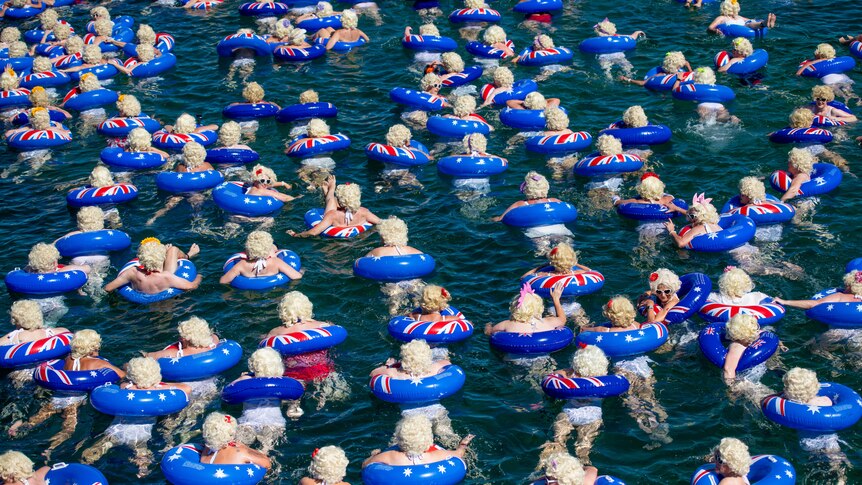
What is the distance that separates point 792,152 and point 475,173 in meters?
6.06

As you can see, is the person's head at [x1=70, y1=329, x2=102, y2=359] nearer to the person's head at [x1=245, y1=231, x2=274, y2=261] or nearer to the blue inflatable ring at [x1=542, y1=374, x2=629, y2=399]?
the person's head at [x1=245, y1=231, x2=274, y2=261]

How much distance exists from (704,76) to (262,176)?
10.2m

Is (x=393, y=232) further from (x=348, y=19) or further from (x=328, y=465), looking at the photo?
(x=348, y=19)

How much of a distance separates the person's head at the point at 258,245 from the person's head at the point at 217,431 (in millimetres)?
5099

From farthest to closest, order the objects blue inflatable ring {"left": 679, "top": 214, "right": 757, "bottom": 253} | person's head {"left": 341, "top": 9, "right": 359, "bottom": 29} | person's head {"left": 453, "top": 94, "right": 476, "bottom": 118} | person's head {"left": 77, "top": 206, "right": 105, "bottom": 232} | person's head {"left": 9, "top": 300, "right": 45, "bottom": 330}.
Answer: person's head {"left": 341, "top": 9, "right": 359, "bottom": 29}, person's head {"left": 453, "top": 94, "right": 476, "bottom": 118}, person's head {"left": 77, "top": 206, "right": 105, "bottom": 232}, blue inflatable ring {"left": 679, "top": 214, "right": 757, "bottom": 253}, person's head {"left": 9, "top": 300, "right": 45, "bottom": 330}

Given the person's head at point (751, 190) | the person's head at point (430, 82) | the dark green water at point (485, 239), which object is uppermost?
the person's head at point (430, 82)

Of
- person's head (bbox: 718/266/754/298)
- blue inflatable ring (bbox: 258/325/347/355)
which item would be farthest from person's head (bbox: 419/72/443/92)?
person's head (bbox: 718/266/754/298)

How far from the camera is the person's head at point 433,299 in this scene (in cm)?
1573

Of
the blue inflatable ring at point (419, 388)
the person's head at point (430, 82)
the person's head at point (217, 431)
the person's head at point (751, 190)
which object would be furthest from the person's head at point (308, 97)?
the person's head at point (217, 431)

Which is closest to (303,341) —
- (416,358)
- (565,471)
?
(416,358)

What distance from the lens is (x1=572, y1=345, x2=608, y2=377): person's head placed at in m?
13.9

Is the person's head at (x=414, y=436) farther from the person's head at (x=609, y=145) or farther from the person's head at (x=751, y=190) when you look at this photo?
the person's head at (x=609, y=145)

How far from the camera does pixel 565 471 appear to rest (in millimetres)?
11820

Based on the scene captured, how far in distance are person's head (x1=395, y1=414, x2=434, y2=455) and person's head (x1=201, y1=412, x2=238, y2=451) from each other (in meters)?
2.12
